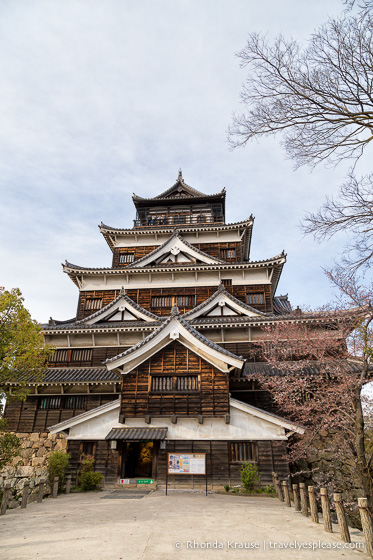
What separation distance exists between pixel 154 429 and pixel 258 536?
833cm

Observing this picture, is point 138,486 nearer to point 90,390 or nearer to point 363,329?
point 90,390

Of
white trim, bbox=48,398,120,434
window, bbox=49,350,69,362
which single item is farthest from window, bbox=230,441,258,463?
window, bbox=49,350,69,362

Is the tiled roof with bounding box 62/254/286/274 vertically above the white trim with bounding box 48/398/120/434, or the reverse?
the tiled roof with bounding box 62/254/286/274

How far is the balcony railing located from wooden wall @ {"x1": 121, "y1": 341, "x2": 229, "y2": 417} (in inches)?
601

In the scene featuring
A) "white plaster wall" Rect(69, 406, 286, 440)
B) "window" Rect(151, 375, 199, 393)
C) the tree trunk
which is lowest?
the tree trunk

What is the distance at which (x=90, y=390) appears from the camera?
19125mm

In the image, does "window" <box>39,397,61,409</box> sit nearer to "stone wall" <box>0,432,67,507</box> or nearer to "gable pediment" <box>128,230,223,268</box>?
"stone wall" <box>0,432,67,507</box>

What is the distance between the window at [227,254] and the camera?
2656 centimetres

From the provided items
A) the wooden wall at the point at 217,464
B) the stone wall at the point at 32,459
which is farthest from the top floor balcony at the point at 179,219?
the wooden wall at the point at 217,464

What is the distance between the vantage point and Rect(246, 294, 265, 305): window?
77.3ft

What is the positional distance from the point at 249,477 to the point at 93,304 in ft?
52.7

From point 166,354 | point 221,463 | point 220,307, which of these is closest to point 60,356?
point 166,354

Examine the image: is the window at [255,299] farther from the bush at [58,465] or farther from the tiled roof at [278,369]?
the bush at [58,465]

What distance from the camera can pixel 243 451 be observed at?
1511 cm
